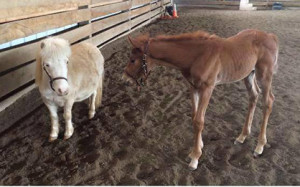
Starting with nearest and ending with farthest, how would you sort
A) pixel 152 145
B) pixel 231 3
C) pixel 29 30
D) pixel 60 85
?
pixel 60 85 → pixel 152 145 → pixel 29 30 → pixel 231 3

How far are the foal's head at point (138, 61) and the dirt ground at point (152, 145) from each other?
3.02 feet

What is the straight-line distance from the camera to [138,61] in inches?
106

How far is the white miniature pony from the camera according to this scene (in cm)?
272

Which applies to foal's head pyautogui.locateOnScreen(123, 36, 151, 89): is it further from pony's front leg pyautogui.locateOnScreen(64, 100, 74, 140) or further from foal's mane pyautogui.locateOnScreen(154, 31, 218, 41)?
pony's front leg pyautogui.locateOnScreen(64, 100, 74, 140)

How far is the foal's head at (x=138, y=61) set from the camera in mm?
2625

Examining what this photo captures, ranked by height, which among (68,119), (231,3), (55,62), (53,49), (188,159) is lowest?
(188,159)

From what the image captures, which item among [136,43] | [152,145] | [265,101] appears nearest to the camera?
[136,43]

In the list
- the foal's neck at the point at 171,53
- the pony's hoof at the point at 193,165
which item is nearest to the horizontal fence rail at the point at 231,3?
the foal's neck at the point at 171,53

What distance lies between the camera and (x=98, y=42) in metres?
6.64

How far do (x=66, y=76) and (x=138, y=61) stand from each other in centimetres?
79

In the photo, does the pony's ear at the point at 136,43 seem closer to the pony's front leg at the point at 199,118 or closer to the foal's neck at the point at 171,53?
the foal's neck at the point at 171,53

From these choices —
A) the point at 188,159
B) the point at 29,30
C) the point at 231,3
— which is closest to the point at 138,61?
the point at 188,159

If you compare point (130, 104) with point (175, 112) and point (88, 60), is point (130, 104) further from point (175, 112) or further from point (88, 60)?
point (88, 60)

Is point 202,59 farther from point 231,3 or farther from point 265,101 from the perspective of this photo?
point 231,3
